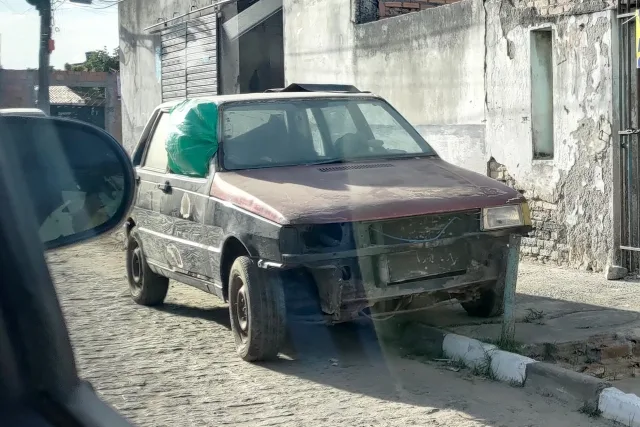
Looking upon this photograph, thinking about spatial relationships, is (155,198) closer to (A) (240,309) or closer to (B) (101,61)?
(A) (240,309)

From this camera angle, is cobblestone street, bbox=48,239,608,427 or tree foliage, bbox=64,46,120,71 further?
tree foliage, bbox=64,46,120,71

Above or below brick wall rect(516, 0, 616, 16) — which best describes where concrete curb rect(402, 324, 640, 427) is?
below

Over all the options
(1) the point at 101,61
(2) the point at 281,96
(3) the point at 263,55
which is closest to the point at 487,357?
(2) the point at 281,96

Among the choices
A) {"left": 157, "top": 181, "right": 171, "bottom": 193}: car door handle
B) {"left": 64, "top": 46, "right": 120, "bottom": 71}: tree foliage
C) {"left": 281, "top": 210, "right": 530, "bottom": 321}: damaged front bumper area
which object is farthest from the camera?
{"left": 64, "top": 46, "right": 120, "bottom": 71}: tree foliage

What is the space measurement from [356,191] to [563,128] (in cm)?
345

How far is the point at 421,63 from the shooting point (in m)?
10.3

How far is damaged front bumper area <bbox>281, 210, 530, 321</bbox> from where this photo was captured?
17.0 ft

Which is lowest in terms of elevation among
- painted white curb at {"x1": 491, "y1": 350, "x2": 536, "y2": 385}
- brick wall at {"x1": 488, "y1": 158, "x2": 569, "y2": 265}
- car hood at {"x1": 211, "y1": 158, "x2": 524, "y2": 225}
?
painted white curb at {"x1": 491, "y1": 350, "x2": 536, "y2": 385}

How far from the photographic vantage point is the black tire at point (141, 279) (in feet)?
24.6

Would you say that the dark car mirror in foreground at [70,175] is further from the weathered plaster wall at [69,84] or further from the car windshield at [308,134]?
the weathered plaster wall at [69,84]

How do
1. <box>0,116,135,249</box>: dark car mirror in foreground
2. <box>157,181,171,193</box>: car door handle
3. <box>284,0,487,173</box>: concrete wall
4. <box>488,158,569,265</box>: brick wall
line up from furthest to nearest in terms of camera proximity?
<box>284,0,487,173</box>: concrete wall
<box>488,158,569,265</box>: brick wall
<box>157,181,171,193</box>: car door handle
<box>0,116,135,249</box>: dark car mirror in foreground

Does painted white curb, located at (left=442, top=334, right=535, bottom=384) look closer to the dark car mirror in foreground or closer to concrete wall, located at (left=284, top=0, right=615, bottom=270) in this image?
concrete wall, located at (left=284, top=0, right=615, bottom=270)

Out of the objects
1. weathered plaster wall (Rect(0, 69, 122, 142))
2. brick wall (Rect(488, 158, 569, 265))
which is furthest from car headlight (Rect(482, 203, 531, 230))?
weathered plaster wall (Rect(0, 69, 122, 142))

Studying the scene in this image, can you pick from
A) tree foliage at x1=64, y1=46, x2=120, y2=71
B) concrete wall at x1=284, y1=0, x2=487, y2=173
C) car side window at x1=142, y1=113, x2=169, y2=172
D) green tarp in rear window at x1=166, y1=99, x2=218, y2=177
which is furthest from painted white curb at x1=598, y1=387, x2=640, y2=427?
tree foliage at x1=64, y1=46, x2=120, y2=71
